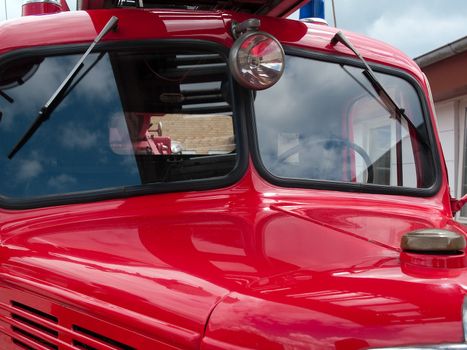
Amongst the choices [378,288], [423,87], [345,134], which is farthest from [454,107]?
[378,288]

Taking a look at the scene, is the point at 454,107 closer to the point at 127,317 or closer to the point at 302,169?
the point at 302,169

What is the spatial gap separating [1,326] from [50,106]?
0.85m

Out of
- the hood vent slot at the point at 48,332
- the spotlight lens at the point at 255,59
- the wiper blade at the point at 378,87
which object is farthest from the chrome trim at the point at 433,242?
the wiper blade at the point at 378,87

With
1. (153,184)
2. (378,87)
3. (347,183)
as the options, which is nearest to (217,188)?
(153,184)

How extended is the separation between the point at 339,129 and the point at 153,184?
0.88 m

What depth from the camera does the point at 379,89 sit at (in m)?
2.60

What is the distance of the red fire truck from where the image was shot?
4.02ft

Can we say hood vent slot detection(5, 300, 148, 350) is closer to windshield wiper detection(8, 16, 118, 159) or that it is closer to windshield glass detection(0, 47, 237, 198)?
windshield glass detection(0, 47, 237, 198)

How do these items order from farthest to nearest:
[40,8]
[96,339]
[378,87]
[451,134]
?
[451,134]
[40,8]
[378,87]
[96,339]

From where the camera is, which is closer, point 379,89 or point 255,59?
point 255,59

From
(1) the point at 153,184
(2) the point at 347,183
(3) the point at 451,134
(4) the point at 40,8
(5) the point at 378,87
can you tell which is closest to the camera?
(1) the point at 153,184

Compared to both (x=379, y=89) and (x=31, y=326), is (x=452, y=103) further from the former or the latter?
(x=31, y=326)

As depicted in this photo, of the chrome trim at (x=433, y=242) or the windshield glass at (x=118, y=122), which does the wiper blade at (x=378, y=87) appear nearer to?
the windshield glass at (x=118, y=122)

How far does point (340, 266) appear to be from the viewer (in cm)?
143
